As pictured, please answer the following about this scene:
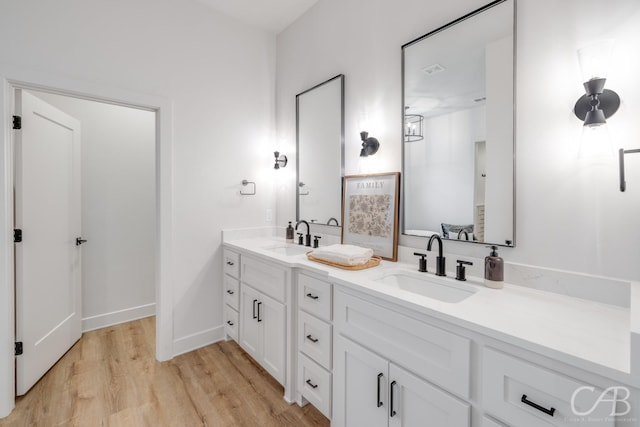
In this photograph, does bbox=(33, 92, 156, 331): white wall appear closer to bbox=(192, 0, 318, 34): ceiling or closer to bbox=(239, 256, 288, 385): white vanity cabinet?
bbox=(192, 0, 318, 34): ceiling

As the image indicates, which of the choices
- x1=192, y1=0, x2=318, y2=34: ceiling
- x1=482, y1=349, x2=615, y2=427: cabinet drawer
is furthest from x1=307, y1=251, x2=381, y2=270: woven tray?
x1=192, y1=0, x2=318, y2=34: ceiling

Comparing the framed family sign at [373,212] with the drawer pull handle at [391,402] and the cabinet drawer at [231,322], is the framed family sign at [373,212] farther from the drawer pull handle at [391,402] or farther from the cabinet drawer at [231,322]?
the cabinet drawer at [231,322]

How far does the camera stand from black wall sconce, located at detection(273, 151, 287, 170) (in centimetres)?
291

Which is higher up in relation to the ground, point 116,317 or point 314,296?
point 314,296

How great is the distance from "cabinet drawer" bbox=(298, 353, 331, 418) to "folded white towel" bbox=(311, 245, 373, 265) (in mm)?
604

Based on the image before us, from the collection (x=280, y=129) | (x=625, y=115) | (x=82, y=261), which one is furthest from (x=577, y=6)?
(x=82, y=261)

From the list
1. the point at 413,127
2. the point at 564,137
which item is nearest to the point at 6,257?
the point at 413,127

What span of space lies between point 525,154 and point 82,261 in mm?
3643

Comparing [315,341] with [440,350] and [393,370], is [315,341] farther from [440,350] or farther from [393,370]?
[440,350]

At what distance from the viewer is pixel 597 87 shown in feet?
3.75

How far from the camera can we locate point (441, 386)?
1092 millimetres

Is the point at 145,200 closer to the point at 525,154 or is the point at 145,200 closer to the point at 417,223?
the point at 417,223

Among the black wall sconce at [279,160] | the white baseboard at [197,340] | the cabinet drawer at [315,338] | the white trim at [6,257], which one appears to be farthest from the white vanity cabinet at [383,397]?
the white trim at [6,257]

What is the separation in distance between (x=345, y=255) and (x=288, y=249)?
0.95 meters
